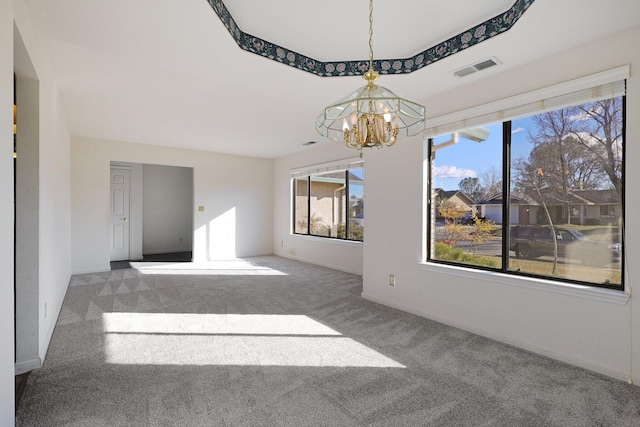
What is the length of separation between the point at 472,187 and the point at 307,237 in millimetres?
4041

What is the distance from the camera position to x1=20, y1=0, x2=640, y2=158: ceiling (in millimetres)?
2104

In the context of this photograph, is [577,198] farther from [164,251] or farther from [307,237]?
[164,251]

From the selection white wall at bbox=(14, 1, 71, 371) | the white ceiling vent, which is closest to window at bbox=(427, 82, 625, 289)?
the white ceiling vent

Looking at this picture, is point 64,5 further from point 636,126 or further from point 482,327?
point 482,327

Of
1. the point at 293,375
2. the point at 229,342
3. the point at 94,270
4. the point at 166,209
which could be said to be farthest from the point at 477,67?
the point at 166,209

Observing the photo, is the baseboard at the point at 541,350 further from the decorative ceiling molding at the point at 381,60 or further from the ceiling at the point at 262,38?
the decorative ceiling molding at the point at 381,60

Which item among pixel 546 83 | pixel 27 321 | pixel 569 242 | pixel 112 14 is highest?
pixel 112 14

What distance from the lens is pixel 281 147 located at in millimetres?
6516

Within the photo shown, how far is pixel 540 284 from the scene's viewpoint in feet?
8.67

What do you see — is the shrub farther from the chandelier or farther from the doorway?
the doorway

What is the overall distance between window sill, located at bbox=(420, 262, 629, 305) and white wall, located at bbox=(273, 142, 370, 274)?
2428 millimetres

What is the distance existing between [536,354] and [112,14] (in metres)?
4.01

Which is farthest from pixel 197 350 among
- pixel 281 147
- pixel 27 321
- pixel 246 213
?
pixel 246 213

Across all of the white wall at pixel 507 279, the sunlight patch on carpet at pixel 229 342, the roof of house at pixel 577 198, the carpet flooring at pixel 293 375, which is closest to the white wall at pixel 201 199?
the carpet flooring at pixel 293 375
